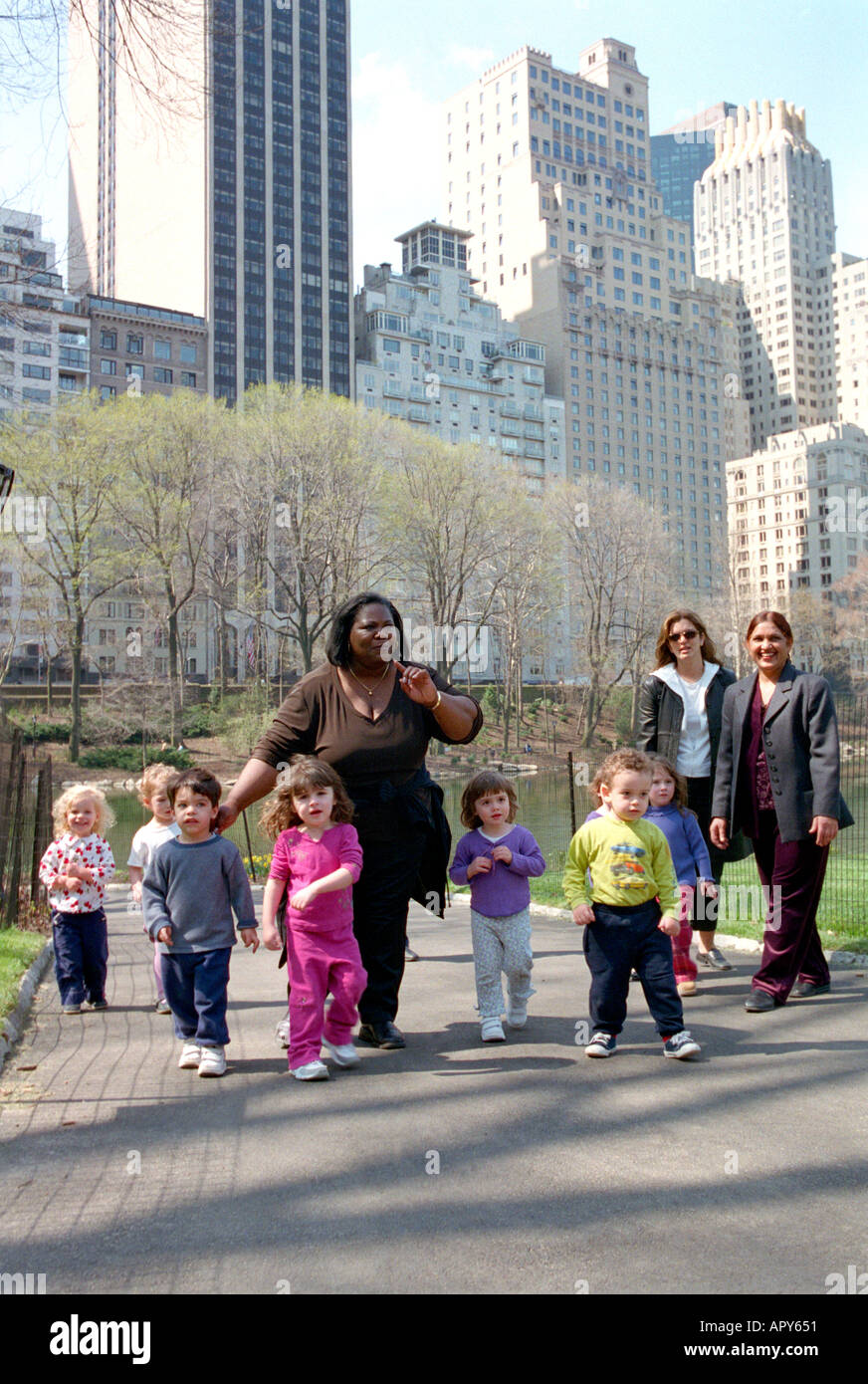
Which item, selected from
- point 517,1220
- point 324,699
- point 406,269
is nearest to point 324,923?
point 324,699

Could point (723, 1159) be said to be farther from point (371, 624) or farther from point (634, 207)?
point (634, 207)

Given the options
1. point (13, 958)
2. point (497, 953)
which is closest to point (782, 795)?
point (497, 953)

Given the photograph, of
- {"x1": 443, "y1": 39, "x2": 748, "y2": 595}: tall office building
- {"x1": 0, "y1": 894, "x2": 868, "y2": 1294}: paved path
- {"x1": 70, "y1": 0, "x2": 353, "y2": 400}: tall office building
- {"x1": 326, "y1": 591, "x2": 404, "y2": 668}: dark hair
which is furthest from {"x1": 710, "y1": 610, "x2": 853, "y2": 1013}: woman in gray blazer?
{"x1": 443, "y1": 39, "x2": 748, "y2": 595}: tall office building

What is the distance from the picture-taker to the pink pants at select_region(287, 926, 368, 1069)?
501cm

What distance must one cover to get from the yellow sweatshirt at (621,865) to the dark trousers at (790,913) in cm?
112

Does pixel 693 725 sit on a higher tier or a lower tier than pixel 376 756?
higher

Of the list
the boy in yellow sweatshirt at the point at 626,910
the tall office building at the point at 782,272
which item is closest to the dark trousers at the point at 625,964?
the boy in yellow sweatshirt at the point at 626,910

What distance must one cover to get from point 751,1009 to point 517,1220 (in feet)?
10.1

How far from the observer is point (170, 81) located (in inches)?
Answer: 245

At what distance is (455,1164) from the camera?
12.4 feet

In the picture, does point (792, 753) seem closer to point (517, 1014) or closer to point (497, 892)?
point (497, 892)

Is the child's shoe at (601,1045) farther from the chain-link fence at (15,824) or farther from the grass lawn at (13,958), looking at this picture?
the chain-link fence at (15,824)

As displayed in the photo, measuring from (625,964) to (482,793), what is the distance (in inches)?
47.6

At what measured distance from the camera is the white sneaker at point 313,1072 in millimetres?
Answer: 4898
